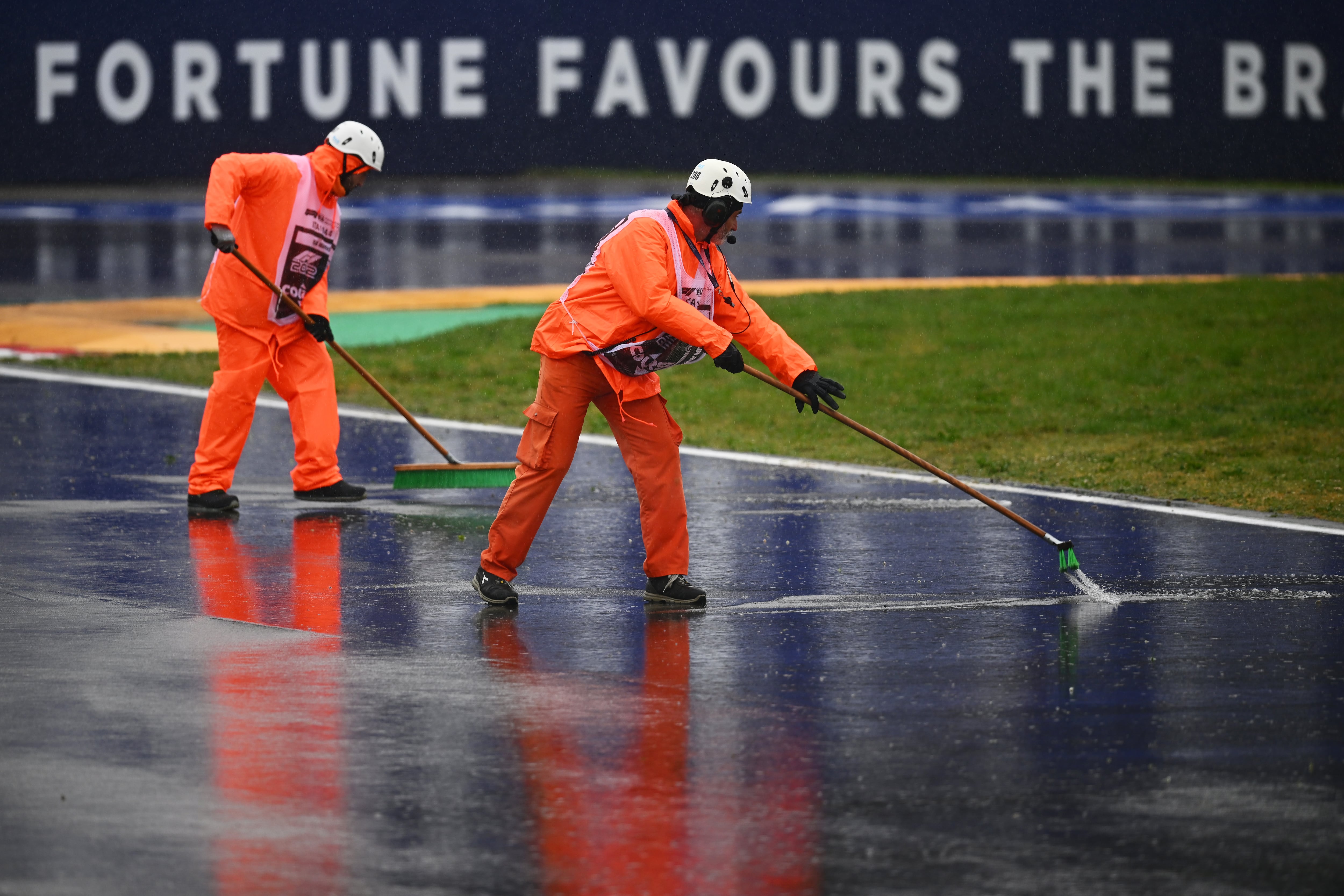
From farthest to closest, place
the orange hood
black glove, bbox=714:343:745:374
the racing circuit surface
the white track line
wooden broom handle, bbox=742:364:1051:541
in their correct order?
the orange hood, the white track line, wooden broom handle, bbox=742:364:1051:541, black glove, bbox=714:343:745:374, the racing circuit surface

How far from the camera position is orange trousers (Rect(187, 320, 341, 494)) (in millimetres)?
10117

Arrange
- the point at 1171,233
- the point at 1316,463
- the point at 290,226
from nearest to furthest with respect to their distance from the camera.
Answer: the point at 290,226, the point at 1316,463, the point at 1171,233

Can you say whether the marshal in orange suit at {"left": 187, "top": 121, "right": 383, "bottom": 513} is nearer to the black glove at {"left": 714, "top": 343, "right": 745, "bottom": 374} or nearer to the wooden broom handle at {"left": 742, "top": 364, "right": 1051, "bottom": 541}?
the wooden broom handle at {"left": 742, "top": 364, "right": 1051, "bottom": 541}

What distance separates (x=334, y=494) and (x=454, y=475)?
60cm

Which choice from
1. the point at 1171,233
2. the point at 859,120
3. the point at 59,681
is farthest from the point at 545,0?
the point at 59,681

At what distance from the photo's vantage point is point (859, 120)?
2798cm

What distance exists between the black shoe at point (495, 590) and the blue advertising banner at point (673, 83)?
1995cm

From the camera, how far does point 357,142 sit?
10.3 metres

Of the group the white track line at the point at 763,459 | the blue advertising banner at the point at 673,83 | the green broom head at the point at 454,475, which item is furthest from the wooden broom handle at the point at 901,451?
the blue advertising banner at the point at 673,83

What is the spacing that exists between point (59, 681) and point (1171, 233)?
2050cm

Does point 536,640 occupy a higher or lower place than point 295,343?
lower

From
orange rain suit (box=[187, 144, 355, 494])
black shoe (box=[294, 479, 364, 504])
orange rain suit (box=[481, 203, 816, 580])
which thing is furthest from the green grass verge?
orange rain suit (box=[481, 203, 816, 580])

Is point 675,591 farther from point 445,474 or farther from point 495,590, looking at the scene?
point 445,474

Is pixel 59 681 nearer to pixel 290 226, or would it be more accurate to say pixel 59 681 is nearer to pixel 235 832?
pixel 235 832
